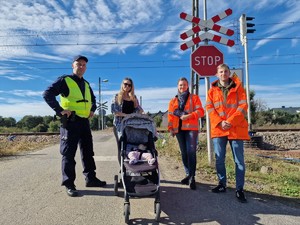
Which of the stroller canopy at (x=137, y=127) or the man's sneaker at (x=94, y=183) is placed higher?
the stroller canopy at (x=137, y=127)

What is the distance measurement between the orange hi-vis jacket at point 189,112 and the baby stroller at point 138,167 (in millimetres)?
885

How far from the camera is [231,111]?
525cm

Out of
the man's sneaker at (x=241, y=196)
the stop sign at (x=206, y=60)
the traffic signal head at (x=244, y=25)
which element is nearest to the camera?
the man's sneaker at (x=241, y=196)

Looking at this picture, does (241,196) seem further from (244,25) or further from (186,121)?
(244,25)

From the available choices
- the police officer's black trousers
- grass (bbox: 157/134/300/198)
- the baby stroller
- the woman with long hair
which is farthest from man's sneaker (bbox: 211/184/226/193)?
the police officer's black trousers

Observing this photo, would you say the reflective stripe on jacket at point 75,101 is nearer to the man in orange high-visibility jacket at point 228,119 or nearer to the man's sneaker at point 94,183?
the man's sneaker at point 94,183

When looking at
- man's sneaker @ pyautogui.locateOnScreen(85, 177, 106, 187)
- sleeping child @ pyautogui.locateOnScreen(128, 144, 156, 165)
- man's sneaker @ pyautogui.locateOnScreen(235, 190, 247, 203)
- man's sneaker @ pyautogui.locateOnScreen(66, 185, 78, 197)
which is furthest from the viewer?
man's sneaker @ pyautogui.locateOnScreen(85, 177, 106, 187)

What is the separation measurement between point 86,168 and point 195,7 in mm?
12030

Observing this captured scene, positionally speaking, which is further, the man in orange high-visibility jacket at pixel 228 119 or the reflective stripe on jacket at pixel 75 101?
the reflective stripe on jacket at pixel 75 101

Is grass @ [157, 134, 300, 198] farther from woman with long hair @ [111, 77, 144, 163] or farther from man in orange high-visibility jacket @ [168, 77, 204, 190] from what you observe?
woman with long hair @ [111, 77, 144, 163]

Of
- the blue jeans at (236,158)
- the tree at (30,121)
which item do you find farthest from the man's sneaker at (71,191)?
the tree at (30,121)

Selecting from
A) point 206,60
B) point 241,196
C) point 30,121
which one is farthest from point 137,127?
point 30,121

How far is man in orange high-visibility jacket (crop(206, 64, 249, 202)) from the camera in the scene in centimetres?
514

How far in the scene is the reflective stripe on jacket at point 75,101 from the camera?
5.53m
